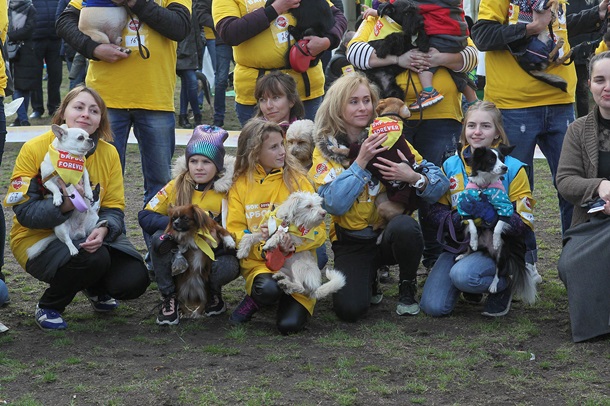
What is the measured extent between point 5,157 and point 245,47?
570 centimetres

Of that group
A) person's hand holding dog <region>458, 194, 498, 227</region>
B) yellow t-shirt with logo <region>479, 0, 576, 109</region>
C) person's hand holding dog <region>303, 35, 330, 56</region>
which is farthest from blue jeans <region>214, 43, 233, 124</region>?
person's hand holding dog <region>458, 194, 498, 227</region>

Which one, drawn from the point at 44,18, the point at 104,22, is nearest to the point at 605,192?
the point at 104,22

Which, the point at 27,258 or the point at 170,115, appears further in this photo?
the point at 170,115

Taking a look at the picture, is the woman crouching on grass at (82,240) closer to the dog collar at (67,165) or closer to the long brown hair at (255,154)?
the dog collar at (67,165)

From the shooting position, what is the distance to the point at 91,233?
16.2ft

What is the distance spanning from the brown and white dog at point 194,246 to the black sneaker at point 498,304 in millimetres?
1553

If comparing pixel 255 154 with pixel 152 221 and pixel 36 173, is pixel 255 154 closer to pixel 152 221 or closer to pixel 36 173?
pixel 152 221

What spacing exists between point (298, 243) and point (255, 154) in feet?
2.00

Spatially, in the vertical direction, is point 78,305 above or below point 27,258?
below

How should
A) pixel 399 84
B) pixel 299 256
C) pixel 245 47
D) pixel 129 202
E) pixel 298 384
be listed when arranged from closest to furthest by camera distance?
pixel 298 384, pixel 299 256, pixel 399 84, pixel 245 47, pixel 129 202

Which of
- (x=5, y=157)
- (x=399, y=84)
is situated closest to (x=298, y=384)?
(x=399, y=84)

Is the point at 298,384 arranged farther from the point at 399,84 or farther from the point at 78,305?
the point at 399,84

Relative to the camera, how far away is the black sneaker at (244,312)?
5.05 meters

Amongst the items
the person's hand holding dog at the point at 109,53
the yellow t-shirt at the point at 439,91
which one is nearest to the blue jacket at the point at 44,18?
the person's hand holding dog at the point at 109,53
